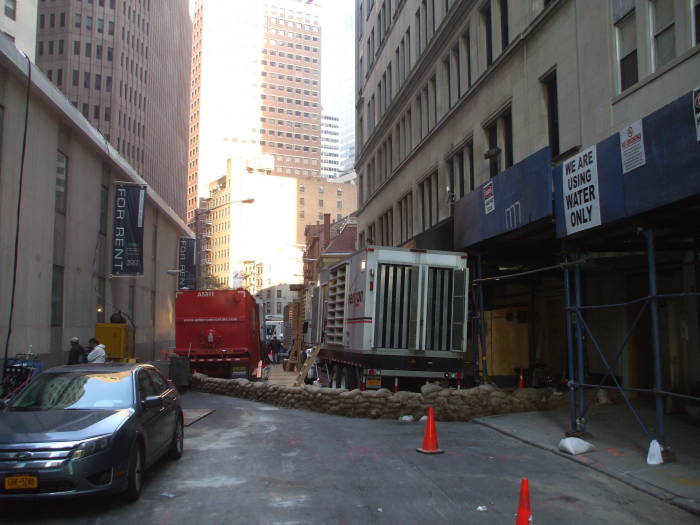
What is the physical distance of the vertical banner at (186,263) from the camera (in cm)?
4131

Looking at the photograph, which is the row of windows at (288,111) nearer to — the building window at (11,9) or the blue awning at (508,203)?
the building window at (11,9)

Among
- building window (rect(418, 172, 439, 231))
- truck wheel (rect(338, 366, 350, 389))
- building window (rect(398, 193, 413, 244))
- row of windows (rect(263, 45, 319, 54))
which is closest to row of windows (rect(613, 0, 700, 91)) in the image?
truck wheel (rect(338, 366, 350, 389))

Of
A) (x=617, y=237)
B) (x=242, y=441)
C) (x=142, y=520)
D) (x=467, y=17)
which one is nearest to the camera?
(x=142, y=520)

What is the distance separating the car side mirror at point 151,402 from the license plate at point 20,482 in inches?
64.7

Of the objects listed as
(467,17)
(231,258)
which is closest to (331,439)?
(467,17)

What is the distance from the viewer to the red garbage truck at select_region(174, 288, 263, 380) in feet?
71.9

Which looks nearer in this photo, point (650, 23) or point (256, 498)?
point (256, 498)

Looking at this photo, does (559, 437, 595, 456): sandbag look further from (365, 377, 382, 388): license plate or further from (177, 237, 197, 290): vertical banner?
(177, 237, 197, 290): vertical banner

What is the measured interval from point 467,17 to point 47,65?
7065 cm

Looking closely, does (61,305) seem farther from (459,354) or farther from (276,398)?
(459,354)

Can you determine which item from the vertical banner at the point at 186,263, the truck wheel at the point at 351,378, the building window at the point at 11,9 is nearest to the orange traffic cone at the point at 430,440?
the truck wheel at the point at 351,378

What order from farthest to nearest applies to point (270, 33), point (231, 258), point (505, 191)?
point (270, 33)
point (231, 258)
point (505, 191)

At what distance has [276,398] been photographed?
16.6 metres

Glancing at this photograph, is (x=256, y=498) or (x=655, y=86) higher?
(x=655, y=86)
